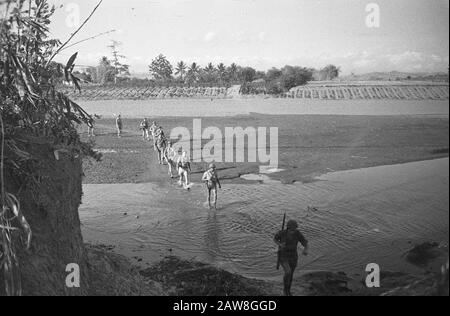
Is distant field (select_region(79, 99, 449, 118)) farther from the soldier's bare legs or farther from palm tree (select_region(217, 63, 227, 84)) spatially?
the soldier's bare legs

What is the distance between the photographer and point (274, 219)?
10031 mm

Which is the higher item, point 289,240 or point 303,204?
point 289,240

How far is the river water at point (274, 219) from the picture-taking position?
786cm

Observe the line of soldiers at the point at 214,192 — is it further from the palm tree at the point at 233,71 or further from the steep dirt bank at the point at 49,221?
the palm tree at the point at 233,71

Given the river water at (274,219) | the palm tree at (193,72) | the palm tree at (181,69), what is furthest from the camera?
the palm tree at (193,72)

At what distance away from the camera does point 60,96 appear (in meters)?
6.33

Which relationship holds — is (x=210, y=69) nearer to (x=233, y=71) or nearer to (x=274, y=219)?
(x=233, y=71)

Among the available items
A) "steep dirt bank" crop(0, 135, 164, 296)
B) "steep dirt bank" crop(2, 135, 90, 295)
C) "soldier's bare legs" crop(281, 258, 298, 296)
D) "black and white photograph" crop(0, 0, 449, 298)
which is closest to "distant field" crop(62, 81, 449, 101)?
"black and white photograph" crop(0, 0, 449, 298)

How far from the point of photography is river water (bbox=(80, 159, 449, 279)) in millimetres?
7863

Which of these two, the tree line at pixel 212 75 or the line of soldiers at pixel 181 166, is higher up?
the tree line at pixel 212 75

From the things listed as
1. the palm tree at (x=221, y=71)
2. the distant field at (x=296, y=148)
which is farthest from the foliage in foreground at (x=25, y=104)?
the distant field at (x=296, y=148)

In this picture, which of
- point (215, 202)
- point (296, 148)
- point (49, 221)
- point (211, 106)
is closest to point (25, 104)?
point (49, 221)

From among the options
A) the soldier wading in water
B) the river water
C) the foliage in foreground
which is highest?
the foliage in foreground

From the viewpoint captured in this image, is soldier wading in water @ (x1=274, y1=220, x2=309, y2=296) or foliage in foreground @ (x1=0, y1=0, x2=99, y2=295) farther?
soldier wading in water @ (x1=274, y1=220, x2=309, y2=296)
